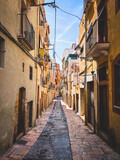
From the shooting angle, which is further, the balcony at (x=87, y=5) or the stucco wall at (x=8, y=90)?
the balcony at (x=87, y=5)

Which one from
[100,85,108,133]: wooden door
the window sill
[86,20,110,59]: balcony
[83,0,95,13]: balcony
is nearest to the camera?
the window sill

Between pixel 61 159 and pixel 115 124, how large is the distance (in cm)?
240

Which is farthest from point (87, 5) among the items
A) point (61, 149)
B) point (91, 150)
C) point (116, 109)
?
point (61, 149)

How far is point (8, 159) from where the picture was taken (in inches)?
175

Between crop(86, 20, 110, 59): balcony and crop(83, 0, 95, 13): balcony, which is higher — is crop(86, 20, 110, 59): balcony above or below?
below

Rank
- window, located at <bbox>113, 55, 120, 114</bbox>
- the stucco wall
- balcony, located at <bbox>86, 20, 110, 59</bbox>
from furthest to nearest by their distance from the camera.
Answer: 1. balcony, located at <bbox>86, 20, 110, 59</bbox>
2. window, located at <bbox>113, 55, 120, 114</bbox>
3. the stucco wall

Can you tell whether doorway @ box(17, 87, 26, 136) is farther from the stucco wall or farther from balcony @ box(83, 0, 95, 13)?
balcony @ box(83, 0, 95, 13)

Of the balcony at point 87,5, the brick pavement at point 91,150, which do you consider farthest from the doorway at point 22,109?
the balcony at point 87,5

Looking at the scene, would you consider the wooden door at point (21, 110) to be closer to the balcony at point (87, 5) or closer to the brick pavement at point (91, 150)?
the brick pavement at point (91, 150)

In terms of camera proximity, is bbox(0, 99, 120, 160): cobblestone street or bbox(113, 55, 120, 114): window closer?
bbox(0, 99, 120, 160): cobblestone street

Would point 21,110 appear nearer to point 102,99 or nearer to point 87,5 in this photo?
point 102,99

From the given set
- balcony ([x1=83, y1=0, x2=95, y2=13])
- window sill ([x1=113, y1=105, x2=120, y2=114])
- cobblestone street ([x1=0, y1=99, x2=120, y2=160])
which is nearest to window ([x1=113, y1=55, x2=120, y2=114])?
window sill ([x1=113, y1=105, x2=120, y2=114])

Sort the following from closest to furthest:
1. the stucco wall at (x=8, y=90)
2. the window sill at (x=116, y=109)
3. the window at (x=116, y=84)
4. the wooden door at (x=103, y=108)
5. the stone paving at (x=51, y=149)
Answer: the stucco wall at (x=8, y=90) < the stone paving at (x=51, y=149) < the window sill at (x=116, y=109) < the window at (x=116, y=84) < the wooden door at (x=103, y=108)

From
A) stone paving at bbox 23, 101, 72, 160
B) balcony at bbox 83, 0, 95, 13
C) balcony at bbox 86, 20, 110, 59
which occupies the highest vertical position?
balcony at bbox 83, 0, 95, 13
